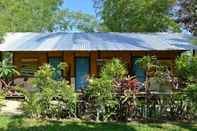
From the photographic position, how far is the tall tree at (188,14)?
2838 centimetres

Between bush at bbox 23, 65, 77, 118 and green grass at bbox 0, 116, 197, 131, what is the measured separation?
1.55ft

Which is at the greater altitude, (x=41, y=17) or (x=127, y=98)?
(x=41, y=17)

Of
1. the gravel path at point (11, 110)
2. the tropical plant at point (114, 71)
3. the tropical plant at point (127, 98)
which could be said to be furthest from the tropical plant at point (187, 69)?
the gravel path at point (11, 110)

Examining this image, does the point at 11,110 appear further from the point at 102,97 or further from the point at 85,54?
the point at 85,54

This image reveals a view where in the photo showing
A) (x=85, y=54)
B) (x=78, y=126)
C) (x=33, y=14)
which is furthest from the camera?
(x=33, y=14)

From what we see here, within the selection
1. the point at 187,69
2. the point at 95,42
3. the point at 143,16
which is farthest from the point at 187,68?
the point at 143,16

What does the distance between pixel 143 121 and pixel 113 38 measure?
32.9ft

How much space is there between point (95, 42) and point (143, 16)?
12.5 m

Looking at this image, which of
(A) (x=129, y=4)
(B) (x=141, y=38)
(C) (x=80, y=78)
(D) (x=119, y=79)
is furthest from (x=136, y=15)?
(D) (x=119, y=79)

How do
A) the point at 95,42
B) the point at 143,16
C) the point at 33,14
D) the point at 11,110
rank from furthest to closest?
1. the point at 33,14
2. the point at 143,16
3. the point at 95,42
4. the point at 11,110

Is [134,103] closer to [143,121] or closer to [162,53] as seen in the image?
[143,121]

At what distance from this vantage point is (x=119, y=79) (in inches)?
465

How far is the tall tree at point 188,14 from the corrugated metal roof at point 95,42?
6.59m

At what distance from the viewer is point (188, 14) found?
2908cm
